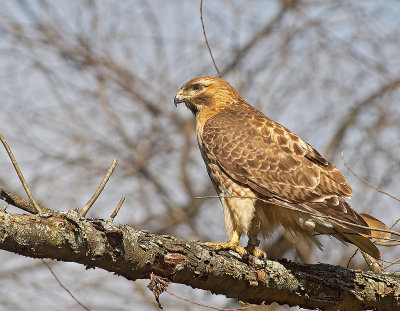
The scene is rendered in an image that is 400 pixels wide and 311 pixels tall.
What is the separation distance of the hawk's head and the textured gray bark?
2.31 metres

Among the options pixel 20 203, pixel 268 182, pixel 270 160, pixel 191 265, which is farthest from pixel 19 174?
pixel 270 160

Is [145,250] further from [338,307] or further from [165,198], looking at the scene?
[165,198]

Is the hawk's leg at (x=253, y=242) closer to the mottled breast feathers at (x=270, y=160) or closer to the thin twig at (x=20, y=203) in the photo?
the mottled breast feathers at (x=270, y=160)

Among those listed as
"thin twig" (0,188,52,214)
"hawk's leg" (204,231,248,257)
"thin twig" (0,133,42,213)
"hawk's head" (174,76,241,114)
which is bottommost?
"hawk's leg" (204,231,248,257)

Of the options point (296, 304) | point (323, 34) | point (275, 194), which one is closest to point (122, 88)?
point (323, 34)

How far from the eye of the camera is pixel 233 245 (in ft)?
15.3

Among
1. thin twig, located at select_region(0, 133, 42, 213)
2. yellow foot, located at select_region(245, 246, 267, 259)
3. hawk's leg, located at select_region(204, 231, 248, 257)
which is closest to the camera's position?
thin twig, located at select_region(0, 133, 42, 213)

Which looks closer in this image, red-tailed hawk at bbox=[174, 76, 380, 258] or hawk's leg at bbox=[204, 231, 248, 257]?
hawk's leg at bbox=[204, 231, 248, 257]

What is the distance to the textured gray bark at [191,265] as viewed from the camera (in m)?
2.99

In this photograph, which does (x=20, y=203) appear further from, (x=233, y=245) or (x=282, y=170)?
(x=282, y=170)

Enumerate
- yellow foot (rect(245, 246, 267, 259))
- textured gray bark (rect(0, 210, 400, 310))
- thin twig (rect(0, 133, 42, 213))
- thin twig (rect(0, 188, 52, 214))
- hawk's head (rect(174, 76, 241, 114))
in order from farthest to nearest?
1. hawk's head (rect(174, 76, 241, 114))
2. yellow foot (rect(245, 246, 267, 259))
3. thin twig (rect(0, 188, 52, 214))
4. thin twig (rect(0, 133, 42, 213))
5. textured gray bark (rect(0, 210, 400, 310))

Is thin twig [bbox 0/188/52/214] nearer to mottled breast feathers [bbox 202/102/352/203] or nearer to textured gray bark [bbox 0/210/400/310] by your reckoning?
textured gray bark [bbox 0/210/400/310]

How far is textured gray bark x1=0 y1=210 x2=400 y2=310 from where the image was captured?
2.99 meters

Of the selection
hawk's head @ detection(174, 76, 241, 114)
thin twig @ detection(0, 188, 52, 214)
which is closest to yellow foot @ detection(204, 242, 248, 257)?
thin twig @ detection(0, 188, 52, 214)
